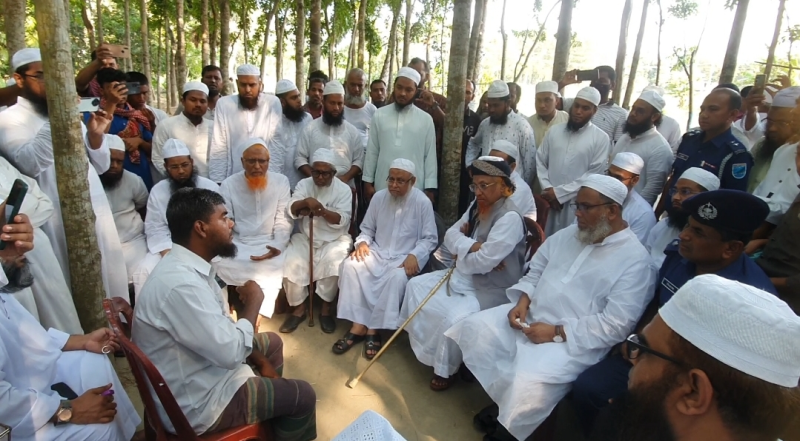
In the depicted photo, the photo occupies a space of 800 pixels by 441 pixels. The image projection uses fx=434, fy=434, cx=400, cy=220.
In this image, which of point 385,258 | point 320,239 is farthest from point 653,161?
point 320,239

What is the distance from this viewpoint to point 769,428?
1105mm

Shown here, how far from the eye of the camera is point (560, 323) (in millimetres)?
2861

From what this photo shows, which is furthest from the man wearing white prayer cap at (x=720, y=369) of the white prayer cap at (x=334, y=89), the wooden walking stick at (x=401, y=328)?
the white prayer cap at (x=334, y=89)

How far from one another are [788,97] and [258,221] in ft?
16.3

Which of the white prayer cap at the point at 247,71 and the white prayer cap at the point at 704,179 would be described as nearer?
the white prayer cap at the point at 704,179

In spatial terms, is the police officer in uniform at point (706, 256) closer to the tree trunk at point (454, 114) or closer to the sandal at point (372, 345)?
the sandal at point (372, 345)

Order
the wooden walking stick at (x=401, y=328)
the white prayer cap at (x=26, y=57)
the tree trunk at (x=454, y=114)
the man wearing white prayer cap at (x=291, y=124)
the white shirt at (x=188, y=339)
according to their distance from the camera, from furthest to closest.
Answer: the man wearing white prayer cap at (x=291, y=124)
the tree trunk at (x=454, y=114)
the wooden walking stick at (x=401, y=328)
the white prayer cap at (x=26, y=57)
the white shirt at (x=188, y=339)

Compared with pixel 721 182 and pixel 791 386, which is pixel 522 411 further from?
pixel 721 182

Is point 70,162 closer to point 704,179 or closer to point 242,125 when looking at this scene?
point 242,125

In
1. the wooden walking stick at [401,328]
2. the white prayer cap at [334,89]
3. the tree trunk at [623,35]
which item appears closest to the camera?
the wooden walking stick at [401,328]

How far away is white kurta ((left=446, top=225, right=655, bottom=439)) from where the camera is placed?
2.59m

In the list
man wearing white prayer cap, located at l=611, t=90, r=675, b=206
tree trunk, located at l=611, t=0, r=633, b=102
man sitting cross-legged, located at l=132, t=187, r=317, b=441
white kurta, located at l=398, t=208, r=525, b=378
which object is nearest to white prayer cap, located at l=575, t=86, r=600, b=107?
man wearing white prayer cap, located at l=611, t=90, r=675, b=206

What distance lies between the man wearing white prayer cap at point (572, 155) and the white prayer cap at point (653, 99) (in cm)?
50

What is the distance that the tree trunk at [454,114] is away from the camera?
14.7ft
